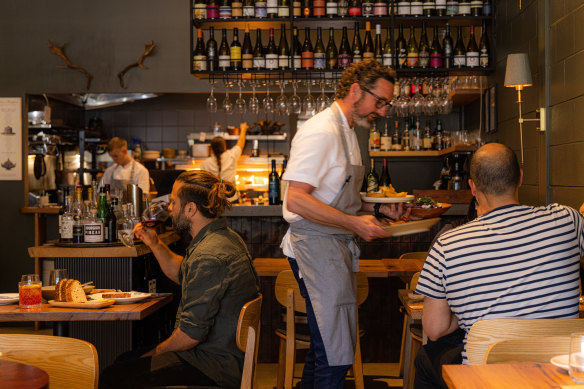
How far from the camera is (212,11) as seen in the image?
4922 millimetres

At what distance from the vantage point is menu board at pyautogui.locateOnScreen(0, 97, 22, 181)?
6891mm

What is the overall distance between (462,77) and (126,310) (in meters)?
3.68

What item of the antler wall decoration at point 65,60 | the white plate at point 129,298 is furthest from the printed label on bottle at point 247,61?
the white plate at point 129,298

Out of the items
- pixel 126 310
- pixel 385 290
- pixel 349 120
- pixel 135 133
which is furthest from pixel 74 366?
pixel 135 133

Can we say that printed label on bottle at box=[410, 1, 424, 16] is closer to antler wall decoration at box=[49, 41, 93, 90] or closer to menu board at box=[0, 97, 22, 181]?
antler wall decoration at box=[49, 41, 93, 90]

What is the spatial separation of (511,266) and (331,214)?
90cm

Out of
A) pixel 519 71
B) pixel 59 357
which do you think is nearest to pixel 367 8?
pixel 519 71

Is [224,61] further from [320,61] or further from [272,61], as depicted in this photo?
[320,61]

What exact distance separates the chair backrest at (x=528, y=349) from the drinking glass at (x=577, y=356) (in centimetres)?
24

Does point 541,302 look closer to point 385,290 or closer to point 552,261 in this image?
point 552,261

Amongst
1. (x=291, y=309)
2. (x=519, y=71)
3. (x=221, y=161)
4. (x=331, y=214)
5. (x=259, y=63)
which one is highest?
(x=259, y=63)

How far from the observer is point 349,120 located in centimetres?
297

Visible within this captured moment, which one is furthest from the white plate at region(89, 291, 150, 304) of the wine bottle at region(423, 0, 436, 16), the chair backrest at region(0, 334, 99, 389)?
the wine bottle at region(423, 0, 436, 16)

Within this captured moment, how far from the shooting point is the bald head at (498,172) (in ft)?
7.03
